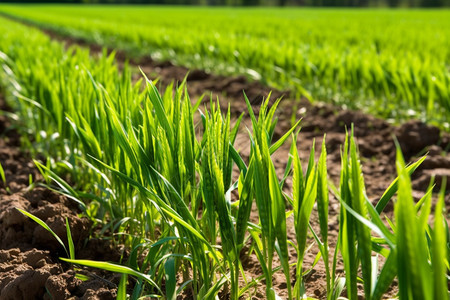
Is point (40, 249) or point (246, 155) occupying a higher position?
point (246, 155)

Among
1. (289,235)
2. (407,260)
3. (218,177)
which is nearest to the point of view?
(407,260)

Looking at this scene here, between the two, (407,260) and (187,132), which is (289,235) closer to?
(187,132)

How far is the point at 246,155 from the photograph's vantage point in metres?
2.73

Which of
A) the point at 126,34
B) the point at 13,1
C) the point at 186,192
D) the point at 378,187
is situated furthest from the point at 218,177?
the point at 13,1

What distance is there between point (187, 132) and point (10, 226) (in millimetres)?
895

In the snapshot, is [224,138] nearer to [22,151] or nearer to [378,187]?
[378,187]

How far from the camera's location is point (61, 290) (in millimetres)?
1504

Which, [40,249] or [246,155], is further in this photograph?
[246,155]

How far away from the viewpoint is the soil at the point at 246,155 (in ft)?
5.22

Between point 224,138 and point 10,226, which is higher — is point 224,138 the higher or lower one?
the higher one

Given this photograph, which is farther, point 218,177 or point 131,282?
point 131,282

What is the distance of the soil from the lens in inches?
62.7

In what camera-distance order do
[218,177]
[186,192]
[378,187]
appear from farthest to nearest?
[378,187]
[186,192]
[218,177]

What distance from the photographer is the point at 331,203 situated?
2.54 m
